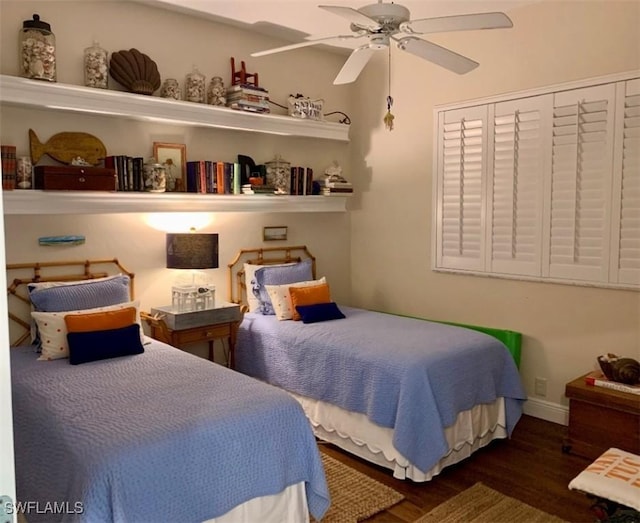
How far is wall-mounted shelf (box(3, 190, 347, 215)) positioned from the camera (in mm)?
3238

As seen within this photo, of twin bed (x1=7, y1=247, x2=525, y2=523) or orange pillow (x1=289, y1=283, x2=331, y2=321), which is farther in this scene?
orange pillow (x1=289, y1=283, x2=331, y2=321)

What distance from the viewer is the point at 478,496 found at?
9.44 ft

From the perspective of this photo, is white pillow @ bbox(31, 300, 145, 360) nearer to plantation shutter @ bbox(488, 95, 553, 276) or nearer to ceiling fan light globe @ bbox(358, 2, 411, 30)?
ceiling fan light globe @ bbox(358, 2, 411, 30)

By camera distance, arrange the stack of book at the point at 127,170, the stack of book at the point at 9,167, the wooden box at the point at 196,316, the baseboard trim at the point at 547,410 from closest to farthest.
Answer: the stack of book at the point at 9,167 → the stack of book at the point at 127,170 → the wooden box at the point at 196,316 → the baseboard trim at the point at 547,410

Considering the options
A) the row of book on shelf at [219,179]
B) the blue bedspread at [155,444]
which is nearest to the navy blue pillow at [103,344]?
the blue bedspread at [155,444]

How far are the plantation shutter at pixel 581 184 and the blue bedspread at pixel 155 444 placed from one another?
2297 mm

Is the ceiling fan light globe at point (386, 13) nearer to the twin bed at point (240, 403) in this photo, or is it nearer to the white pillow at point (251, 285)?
the twin bed at point (240, 403)

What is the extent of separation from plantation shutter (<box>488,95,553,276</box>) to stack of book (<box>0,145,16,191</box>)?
323 cm

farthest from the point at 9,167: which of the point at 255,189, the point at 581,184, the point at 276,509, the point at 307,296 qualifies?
the point at 581,184

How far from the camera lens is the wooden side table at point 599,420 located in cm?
309

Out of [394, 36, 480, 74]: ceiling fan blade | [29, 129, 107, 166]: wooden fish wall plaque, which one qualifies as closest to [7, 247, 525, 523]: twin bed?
[29, 129, 107, 166]: wooden fish wall plaque

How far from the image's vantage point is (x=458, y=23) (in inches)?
94.5

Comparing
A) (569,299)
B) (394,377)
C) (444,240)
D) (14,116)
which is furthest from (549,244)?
(14,116)

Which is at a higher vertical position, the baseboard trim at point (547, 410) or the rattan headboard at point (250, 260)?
the rattan headboard at point (250, 260)
